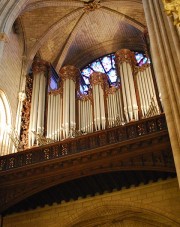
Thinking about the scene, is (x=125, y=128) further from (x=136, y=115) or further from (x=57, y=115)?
(x=57, y=115)

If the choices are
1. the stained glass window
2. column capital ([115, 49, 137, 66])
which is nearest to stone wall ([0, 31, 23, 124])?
the stained glass window

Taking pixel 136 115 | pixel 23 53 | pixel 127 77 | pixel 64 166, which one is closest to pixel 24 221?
pixel 64 166

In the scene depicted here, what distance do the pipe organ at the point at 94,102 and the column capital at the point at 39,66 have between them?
0.62 metres

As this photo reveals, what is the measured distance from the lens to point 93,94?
12.4m

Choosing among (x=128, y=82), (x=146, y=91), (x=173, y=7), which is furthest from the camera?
(x=128, y=82)

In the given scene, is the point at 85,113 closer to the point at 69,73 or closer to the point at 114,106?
the point at 114,106

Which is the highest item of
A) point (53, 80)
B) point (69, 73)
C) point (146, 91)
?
point (53, 80)

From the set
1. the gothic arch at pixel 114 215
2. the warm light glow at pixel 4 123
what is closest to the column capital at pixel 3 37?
the warm light glow at pixel 4 123

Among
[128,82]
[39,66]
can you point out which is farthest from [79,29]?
[128,82]

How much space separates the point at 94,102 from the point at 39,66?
315 centimetres

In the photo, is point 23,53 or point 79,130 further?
point 23,53

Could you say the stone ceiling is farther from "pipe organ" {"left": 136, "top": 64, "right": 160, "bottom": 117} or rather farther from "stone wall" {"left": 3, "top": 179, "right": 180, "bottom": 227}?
"stone wall" {"left": 3, "top": 179, "right": 180, "bottom": 227}

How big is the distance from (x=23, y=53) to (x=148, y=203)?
25.2 ft

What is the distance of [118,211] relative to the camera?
9.51 metres
